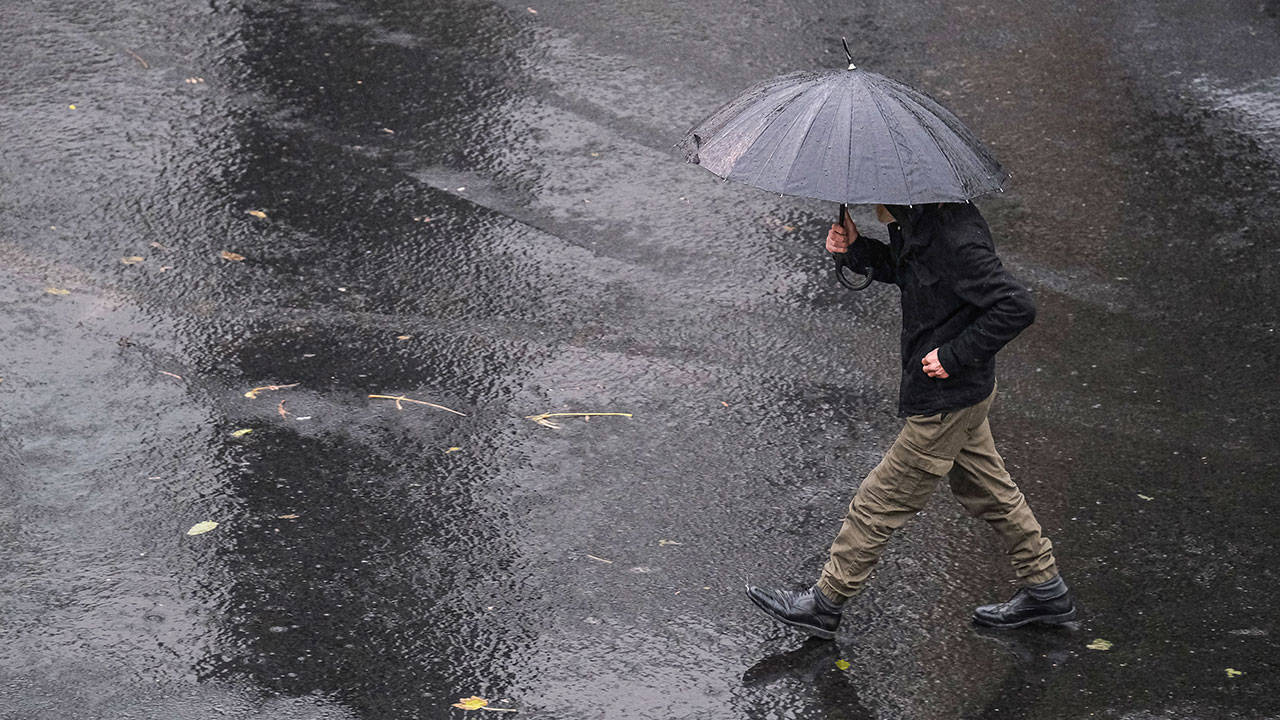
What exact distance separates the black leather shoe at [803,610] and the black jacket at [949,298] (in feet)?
2.58

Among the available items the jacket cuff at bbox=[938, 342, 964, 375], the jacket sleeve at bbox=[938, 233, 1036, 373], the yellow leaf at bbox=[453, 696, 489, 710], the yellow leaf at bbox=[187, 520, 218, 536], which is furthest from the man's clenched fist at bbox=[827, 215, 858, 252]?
the yellow leaf at bbox=[187, 520, 218, 536]

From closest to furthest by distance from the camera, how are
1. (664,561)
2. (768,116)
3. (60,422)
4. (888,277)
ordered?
(768,116) < (888,277) < (664,561) < (60,422)

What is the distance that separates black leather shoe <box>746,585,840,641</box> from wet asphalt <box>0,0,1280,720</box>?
77 millimetres

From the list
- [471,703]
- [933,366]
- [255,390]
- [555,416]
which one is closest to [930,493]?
[933,366]

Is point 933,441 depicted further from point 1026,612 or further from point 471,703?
point 471,703

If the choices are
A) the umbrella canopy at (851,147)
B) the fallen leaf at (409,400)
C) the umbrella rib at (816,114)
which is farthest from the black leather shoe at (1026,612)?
the fallen leaf at (409,400)

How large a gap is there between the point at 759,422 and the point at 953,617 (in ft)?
4.90

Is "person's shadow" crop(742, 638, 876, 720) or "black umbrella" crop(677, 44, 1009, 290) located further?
"person's shadow" crop(742, 638, 876, 720)

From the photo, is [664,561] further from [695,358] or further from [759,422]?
[695,358]

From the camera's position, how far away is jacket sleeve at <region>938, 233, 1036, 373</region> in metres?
4.39

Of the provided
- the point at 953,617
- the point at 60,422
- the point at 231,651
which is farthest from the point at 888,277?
the point at 60,422

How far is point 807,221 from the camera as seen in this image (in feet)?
26.1

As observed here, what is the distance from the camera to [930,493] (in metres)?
4.84

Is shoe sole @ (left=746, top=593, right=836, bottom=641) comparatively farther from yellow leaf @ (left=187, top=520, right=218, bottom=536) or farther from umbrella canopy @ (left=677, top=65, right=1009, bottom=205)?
yellow leaf @ (left=187, top=520, right=218, bottom=536)
